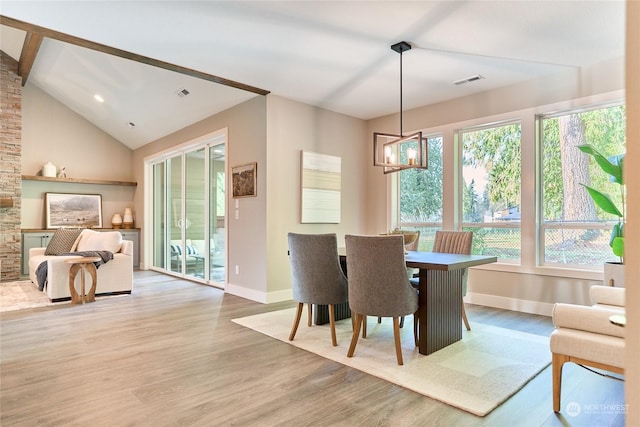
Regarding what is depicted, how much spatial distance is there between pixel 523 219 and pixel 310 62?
9.73ft

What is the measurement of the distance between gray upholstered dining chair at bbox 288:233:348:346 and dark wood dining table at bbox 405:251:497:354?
588 mm

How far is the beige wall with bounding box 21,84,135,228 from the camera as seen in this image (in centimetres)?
725

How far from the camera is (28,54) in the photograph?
5660 mm

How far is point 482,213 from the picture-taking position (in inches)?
185

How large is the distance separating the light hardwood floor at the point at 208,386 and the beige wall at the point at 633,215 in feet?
4.71

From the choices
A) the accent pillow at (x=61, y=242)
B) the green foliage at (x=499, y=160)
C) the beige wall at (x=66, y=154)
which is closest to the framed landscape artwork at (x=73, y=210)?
the beige wall at (x=66, y=154)

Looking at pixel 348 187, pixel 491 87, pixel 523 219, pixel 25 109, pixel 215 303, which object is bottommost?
pixel 215 303

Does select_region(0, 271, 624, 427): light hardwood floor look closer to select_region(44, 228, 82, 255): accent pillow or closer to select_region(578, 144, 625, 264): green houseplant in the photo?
select_region(578, 144, 625, 264): green houseplant

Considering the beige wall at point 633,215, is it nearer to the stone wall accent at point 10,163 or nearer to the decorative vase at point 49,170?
the stone wall accent at point 10,163

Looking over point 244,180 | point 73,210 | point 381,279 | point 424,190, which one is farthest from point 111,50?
point 73,210

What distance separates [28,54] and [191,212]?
11.0 feet

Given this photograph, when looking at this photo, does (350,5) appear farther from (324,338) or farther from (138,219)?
(138,219)

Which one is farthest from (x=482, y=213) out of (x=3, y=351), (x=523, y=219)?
(x=3, y=351)

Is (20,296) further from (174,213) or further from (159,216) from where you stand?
(159,216)
